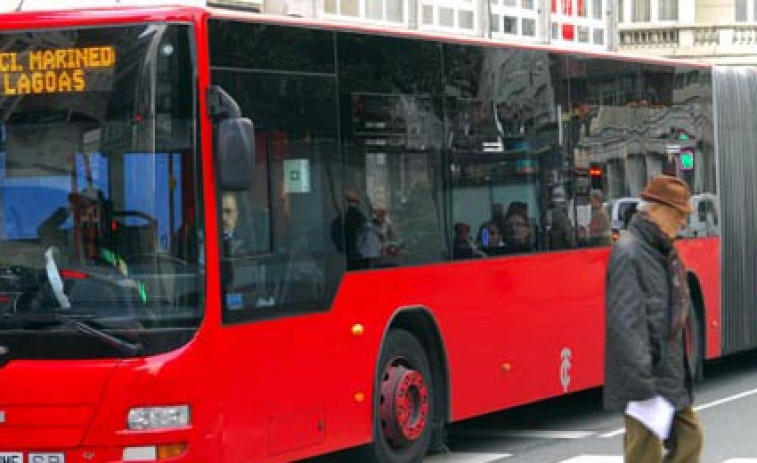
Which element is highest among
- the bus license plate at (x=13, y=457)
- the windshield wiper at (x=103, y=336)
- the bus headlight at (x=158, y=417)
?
the windshield wiper at (x=103, y=336)

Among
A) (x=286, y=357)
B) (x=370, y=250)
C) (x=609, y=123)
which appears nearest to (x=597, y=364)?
(x=609, y=123)

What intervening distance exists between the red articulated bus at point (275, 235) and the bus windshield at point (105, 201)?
0.04 ft

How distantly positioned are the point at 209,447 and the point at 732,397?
7.44 m

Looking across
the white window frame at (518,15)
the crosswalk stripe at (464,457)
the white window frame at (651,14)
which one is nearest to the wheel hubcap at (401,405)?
the crosswalk stripe at (464,457)

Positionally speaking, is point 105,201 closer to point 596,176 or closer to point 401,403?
point 401,403

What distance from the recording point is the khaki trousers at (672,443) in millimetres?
7105

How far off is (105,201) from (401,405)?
291 centimetres

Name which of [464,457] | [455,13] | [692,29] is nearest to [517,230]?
[464,457]

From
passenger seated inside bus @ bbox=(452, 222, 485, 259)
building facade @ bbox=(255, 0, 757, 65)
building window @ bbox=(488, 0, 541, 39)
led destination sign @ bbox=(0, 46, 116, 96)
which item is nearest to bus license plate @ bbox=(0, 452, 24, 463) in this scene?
led destination sign @ bbox=(0, 46, 116, 96)

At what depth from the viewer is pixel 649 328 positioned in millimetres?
6922

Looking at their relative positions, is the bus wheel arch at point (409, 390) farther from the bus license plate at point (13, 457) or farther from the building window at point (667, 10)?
the building window at point (667, 10)

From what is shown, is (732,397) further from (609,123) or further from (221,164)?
(221,164)

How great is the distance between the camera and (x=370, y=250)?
9.84 metres

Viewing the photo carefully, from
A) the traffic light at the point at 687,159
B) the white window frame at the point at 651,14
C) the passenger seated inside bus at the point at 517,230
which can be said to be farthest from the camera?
the white window frame at the point at 651,14
